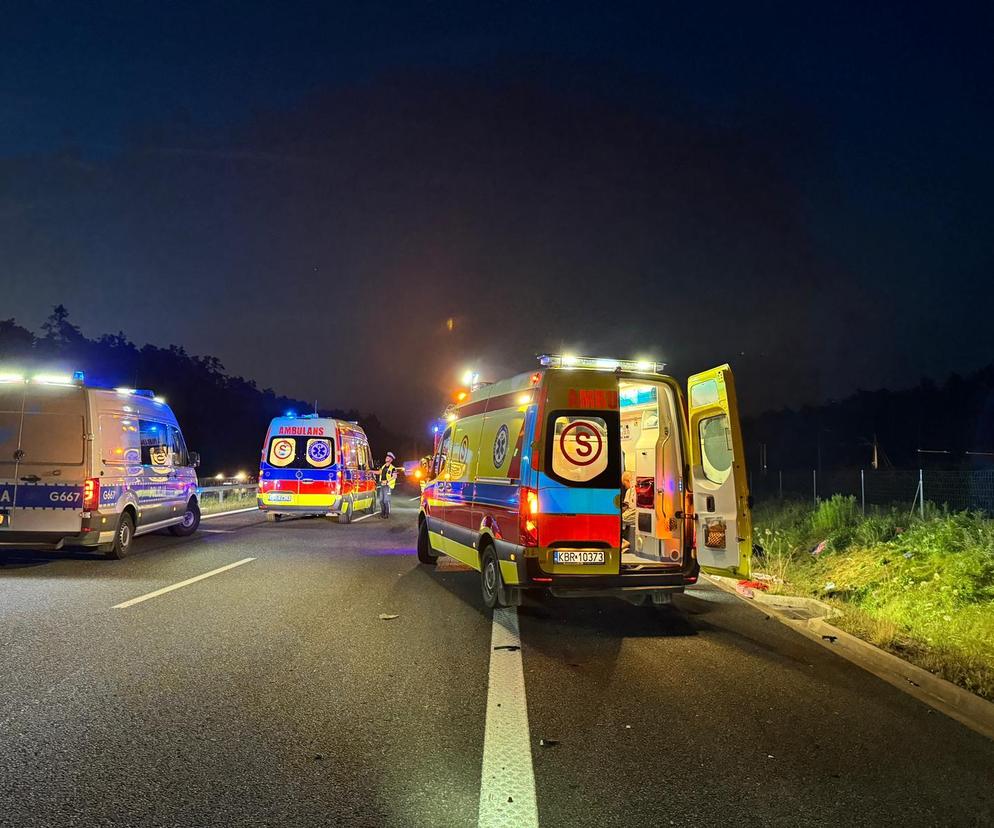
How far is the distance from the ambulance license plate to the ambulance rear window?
11564 millimetres

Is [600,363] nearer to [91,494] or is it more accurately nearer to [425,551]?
[425,551]

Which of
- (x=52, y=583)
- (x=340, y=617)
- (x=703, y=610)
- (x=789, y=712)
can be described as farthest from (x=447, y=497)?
(x=789, y=712)

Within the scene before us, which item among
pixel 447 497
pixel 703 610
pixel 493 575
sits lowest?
pixel 703 610

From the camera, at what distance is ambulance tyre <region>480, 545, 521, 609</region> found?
7.85m

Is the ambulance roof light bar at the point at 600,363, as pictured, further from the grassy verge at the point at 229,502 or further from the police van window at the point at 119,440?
the grassy verge at the point at 229,502

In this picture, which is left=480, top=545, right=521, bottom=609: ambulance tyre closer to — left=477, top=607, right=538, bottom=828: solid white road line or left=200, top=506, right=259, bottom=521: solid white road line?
left=477, top=607, right=538, bottom=828: solid white road line

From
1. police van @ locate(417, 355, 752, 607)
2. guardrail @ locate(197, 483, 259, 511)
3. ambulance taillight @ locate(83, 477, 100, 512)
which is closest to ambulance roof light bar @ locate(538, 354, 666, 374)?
police van @ locate(417, 355, 752, 607)

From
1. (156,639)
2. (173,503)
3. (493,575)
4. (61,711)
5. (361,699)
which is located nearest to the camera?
(61,711)

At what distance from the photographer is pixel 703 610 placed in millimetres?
8586

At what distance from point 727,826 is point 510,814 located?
3.20ft

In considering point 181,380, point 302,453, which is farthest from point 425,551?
point 181,380

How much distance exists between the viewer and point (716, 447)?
791 centimetres

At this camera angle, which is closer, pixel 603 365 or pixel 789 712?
pixel 789 712

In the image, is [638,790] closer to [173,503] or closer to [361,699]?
[361,699]
